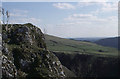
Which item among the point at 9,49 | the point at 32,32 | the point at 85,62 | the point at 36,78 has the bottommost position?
the point at 85,62

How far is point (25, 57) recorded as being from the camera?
A: 5541 cm

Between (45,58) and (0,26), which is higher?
(0,26)

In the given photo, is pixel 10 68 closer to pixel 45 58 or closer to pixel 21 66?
pixel 21 66

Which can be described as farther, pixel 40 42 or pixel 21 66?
pixel 40 42

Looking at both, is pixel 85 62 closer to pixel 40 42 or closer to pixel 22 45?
pixel 40 42

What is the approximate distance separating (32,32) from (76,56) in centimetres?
6892

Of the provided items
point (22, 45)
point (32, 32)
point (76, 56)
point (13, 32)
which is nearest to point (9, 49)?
point (22, 45)

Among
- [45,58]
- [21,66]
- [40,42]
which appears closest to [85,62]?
[40,42]

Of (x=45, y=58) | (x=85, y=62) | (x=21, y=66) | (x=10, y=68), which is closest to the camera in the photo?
(x=10, y=68)

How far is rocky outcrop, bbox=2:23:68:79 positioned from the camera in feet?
165

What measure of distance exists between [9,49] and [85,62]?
74022 mm

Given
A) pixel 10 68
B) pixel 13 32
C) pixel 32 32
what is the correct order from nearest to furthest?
1. pixel 10 68
2. pixel 13 32
3. pixel 32 32

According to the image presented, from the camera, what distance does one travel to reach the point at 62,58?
13025cm

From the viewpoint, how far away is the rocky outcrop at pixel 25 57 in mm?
50219
